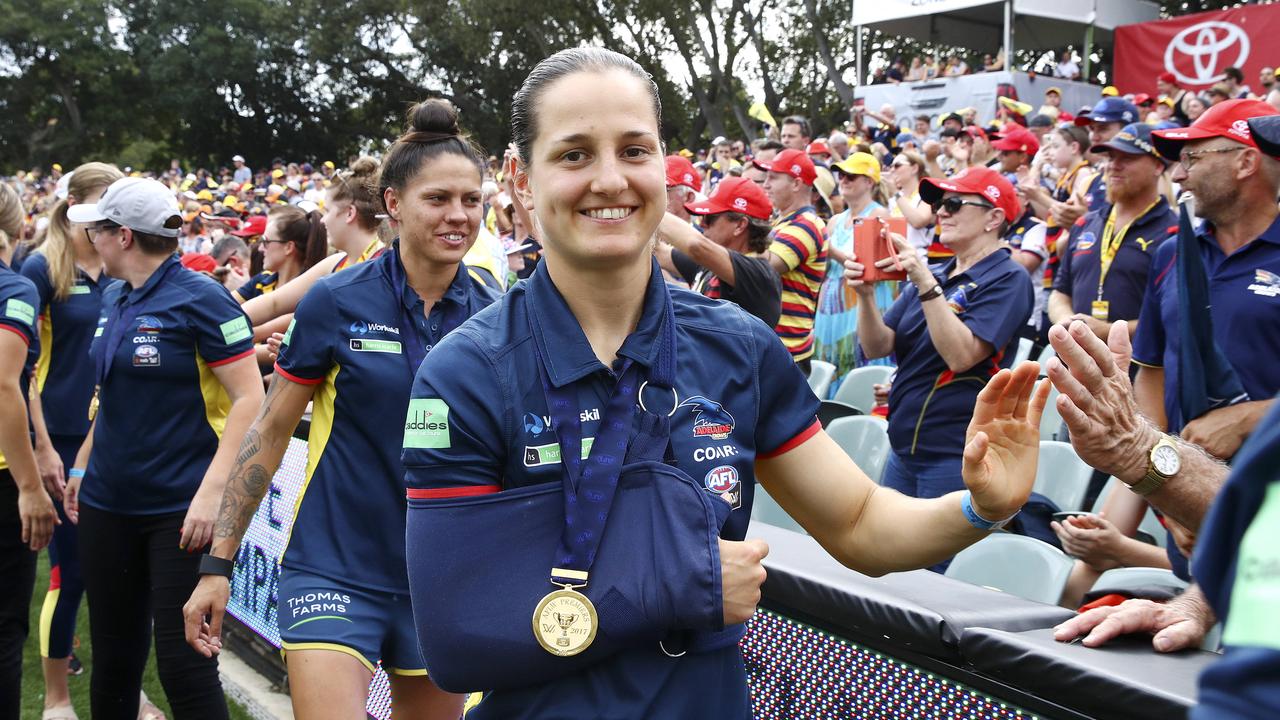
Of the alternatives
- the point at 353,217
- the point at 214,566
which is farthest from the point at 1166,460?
the point at 353,217

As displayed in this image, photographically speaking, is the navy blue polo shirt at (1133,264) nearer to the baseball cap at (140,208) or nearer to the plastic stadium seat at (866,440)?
the plastic stadium seat at (866,440)

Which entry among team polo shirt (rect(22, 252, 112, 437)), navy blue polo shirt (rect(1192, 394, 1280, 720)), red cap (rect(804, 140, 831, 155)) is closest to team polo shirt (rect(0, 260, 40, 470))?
team polo shirt (rect(22, 252, 112, 437))

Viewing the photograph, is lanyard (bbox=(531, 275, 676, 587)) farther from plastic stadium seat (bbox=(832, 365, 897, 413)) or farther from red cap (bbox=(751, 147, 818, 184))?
plastic stadium seat (bbox=(832, 365, 897, 413))

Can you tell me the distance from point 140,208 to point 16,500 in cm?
140

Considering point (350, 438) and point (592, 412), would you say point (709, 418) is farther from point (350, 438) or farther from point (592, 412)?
point (350, 438)

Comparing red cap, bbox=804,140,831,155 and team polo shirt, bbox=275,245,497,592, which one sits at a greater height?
red cap, bbox=804,140,831,155

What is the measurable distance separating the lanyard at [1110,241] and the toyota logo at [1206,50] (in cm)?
1522

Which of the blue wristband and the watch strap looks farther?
the watch strap

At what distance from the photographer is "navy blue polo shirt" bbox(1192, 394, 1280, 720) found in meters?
0.69

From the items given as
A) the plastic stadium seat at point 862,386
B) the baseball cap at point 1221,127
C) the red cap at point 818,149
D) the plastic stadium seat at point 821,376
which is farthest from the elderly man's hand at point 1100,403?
the red cap at point 818,149

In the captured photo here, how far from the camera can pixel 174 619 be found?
146 inches

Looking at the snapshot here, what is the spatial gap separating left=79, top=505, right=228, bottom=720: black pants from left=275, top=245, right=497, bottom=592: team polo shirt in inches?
38.0

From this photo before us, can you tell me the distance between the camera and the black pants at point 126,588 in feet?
12.5

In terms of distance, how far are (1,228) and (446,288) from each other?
2938mm
